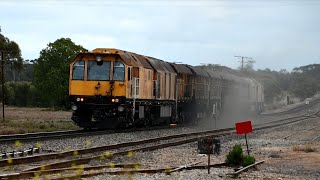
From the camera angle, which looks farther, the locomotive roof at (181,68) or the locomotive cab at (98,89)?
the locomotive roof at (181,68)

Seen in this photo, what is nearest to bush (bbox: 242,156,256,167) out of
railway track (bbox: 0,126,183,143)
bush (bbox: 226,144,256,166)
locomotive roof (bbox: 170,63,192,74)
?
bush (bbox: 226,144,256,166)

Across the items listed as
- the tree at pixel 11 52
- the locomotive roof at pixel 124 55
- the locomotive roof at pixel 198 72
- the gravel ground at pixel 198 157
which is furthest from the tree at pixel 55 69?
the gravel ground at pixel 198 157

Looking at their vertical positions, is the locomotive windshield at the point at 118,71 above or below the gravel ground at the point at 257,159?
above

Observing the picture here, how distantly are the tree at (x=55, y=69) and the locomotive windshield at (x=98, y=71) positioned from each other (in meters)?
45.1

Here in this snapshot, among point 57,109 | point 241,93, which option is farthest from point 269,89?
point 241,93

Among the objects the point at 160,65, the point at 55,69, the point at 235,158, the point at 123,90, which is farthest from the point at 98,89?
the point at 55,69

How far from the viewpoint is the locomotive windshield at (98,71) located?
26172 millimetres

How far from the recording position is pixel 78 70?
26.6m

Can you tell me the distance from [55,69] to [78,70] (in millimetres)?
47366

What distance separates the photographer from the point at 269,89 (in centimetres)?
12362

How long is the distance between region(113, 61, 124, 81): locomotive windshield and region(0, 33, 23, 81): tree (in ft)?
76.9

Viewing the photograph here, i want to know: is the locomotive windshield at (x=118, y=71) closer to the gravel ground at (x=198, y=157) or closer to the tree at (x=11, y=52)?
the gravel ground at (x=198, y=157)

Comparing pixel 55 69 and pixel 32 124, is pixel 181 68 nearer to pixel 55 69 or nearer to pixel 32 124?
pixel 32 124

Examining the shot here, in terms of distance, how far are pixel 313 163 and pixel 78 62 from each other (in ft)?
44.2
